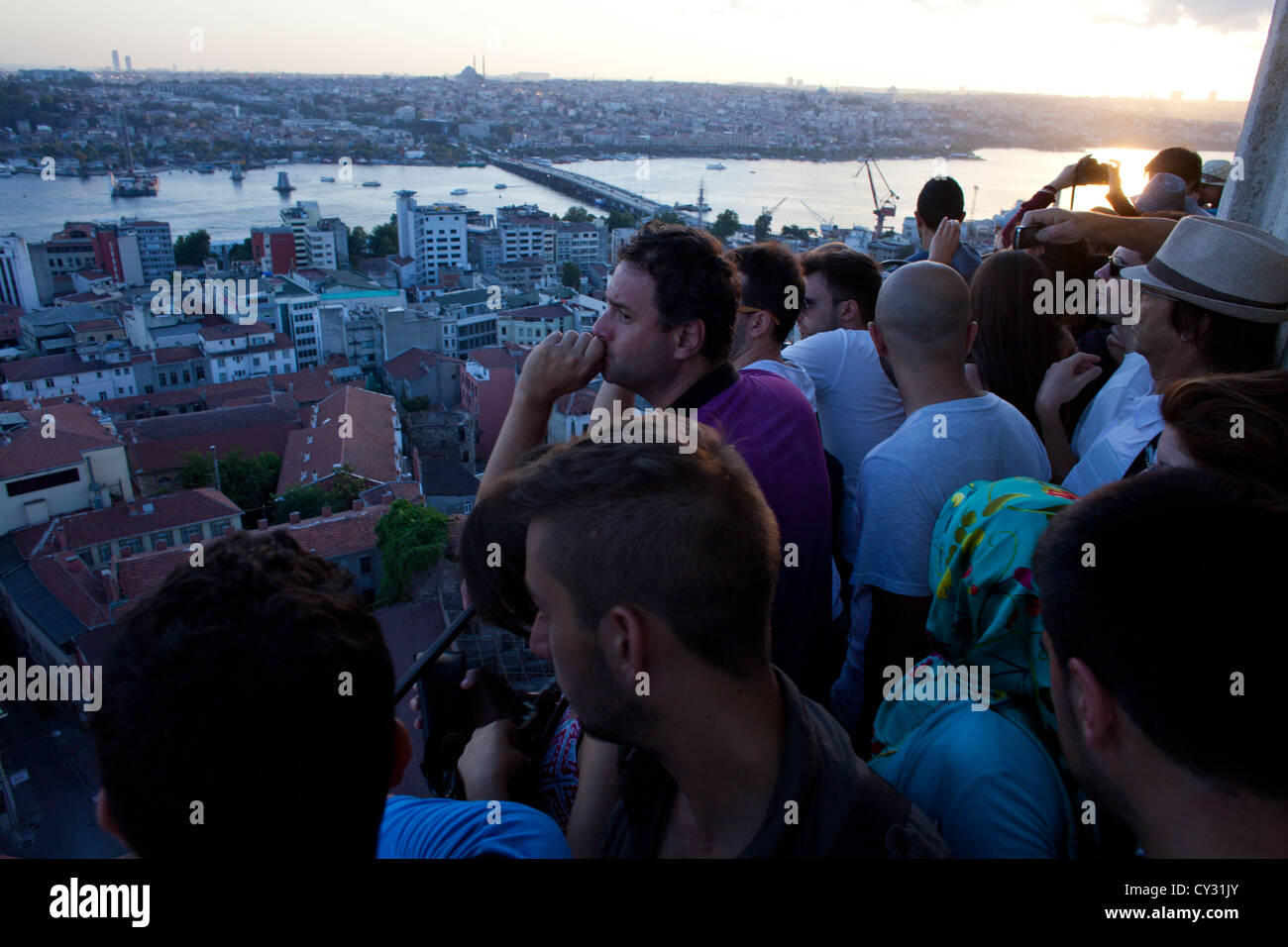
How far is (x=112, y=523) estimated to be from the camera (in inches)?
380

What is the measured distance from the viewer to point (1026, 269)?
163 centimetres

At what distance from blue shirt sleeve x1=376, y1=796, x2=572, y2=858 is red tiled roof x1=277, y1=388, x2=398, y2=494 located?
497 inches

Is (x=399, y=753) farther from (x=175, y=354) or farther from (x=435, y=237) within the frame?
(x=435, y=237)

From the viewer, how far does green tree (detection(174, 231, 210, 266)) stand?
25.2 metres

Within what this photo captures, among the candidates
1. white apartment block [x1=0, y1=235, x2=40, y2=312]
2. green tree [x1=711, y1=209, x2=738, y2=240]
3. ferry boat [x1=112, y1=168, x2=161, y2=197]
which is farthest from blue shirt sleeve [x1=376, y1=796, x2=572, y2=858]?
ferry boat [x1=112, y1=168, x2=161, y2=197]

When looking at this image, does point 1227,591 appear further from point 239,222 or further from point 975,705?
point 239,222

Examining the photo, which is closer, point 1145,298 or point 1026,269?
point 1145,298

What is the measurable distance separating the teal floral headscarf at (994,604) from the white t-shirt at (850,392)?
2.70 ft

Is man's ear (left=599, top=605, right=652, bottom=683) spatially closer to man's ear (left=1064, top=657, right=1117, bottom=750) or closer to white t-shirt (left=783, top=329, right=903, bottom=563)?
man's ear (left=1064, top=657, right=1117, bottom=750)

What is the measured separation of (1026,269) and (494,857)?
59.5 inches

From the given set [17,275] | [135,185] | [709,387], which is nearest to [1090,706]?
[709,387]
